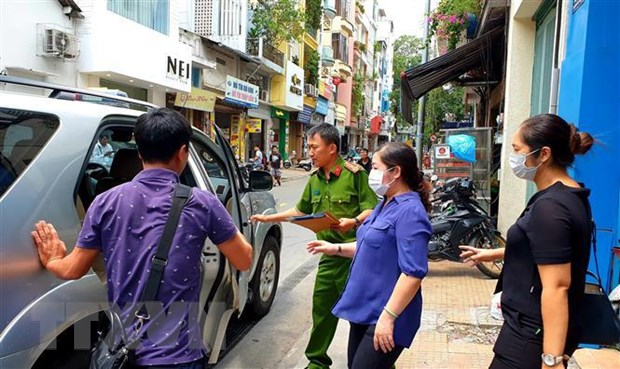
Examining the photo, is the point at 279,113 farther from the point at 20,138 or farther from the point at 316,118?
the point at 20,138

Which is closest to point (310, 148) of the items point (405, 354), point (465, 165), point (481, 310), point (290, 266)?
point (405, 354)

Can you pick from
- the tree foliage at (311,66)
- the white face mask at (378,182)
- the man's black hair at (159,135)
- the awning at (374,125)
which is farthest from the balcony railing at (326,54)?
the man's black hair at (159,135)

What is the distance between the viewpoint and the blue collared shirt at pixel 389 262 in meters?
2.32

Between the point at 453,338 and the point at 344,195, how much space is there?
1.86 m

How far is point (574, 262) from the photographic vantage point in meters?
1.92

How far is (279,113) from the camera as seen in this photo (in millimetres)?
30500

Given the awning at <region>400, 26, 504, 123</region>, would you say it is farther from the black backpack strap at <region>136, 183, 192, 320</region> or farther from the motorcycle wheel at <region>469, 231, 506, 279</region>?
the black backpack strap at <region>136, 183, 192, 320</region>

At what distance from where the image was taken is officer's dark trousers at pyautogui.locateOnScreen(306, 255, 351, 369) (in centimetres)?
354

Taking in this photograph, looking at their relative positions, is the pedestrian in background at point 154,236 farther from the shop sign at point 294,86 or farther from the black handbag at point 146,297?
the shop sign at point 294,86

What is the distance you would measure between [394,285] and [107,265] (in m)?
1.29

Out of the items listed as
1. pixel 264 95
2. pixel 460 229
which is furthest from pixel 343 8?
pixel 460 229

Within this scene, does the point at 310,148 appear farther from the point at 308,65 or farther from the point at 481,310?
the point at 308,65

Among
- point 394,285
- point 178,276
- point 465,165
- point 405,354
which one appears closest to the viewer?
point 178,276

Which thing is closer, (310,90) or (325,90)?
(310,90)
